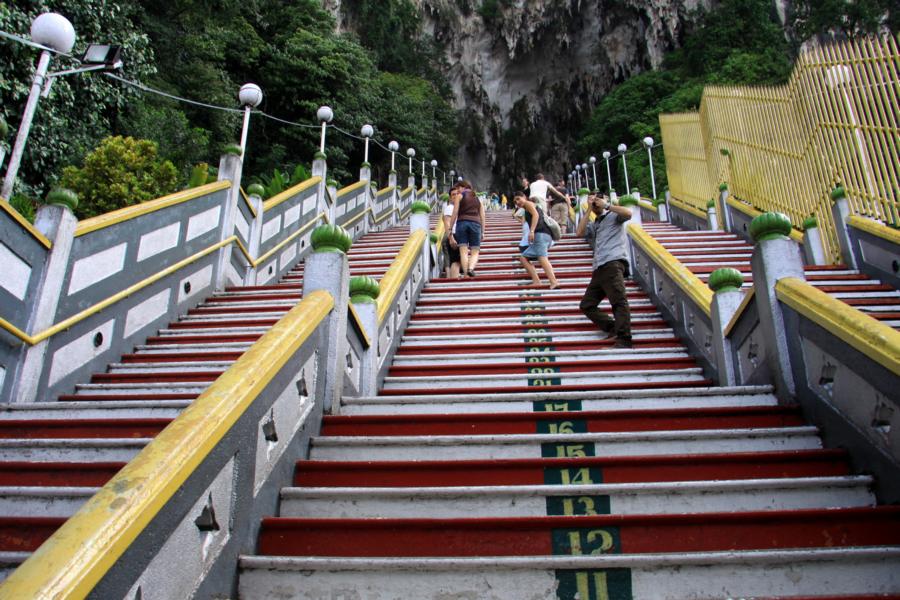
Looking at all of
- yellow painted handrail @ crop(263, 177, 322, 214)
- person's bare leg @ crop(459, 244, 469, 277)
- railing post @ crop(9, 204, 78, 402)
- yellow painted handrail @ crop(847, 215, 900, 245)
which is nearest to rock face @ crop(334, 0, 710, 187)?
yellow painted handrail @ crop(263, 177, 322, 214)

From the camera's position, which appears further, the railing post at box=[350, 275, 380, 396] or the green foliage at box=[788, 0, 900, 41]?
the green foliage at box=[788, 0, 900, 41]

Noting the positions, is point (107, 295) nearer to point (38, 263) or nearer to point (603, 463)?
point (38, 263)

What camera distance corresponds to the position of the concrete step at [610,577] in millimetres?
2336

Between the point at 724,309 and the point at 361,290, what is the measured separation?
2.75 m

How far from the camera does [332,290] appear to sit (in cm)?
392

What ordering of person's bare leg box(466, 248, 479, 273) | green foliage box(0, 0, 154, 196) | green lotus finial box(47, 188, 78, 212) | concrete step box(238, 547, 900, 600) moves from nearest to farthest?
concrete step box(238, 547, 900, 600)
green lotus finial box(47, 188, 78, 212)
person's bare leg box(466, 248, 479, 273)
green foliage box(0, 0, 154, 196)

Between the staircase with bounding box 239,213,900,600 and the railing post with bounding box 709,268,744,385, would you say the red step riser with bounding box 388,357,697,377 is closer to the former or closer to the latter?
the staircase with bounding box 239,213,900,600

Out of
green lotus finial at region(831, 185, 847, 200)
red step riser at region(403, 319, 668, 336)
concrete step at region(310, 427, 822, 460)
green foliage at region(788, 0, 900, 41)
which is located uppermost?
green foliage at region(788, 0, 900, 41)

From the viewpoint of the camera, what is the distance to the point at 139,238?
6066 millimetres

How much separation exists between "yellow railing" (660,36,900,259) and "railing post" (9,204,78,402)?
8647mm

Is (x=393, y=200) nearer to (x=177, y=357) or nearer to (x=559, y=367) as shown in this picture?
(x=177, y=357)

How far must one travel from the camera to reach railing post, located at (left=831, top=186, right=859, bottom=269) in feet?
25.8

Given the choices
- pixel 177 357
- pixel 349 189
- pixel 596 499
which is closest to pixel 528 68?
pixel 349 189

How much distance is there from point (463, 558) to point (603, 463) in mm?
1083
